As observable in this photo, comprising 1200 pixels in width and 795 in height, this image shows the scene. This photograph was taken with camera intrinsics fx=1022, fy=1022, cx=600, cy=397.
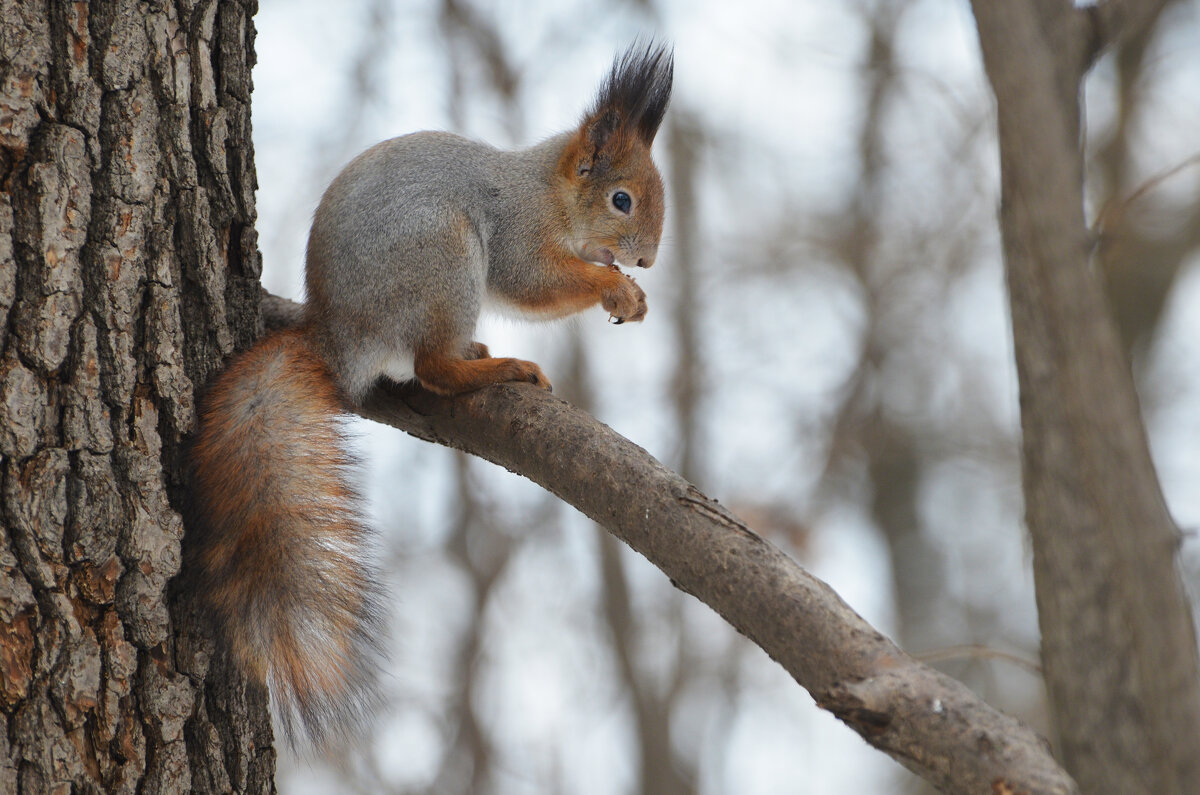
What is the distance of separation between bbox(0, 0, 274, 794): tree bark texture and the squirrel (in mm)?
72

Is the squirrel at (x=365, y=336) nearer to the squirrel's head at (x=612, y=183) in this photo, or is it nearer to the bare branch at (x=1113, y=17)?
the squirrel's head at (x=612, y=183)

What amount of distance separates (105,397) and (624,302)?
115cm

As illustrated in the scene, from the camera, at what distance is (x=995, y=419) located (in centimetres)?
629

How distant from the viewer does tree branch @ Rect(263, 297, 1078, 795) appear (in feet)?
3.07

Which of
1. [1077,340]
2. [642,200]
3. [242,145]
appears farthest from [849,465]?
[242,145]

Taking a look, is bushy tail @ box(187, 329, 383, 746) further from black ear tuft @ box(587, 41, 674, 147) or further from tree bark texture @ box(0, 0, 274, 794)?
black ear tuft @ box(587, 41, 674, 147)

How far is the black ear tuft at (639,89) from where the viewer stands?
2.32m

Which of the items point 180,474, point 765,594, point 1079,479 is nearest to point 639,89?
point 1079,479

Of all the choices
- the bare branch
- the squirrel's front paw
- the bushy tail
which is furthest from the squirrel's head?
the bushy tail

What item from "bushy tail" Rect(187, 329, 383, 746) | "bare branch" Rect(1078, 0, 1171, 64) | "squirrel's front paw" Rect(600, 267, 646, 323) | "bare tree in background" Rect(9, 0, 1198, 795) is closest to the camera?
"bare tree in background" Rect(9, 0, 1198, 795)

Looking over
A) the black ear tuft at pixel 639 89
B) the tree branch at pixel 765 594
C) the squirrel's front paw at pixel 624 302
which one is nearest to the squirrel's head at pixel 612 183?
the black ear tuft at pixel 639 89

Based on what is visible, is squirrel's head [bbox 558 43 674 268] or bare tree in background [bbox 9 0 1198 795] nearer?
bare tree in background [bbox 9 0 1198 795]

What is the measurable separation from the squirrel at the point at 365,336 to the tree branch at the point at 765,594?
0.87 ft

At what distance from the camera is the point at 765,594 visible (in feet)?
3.82
